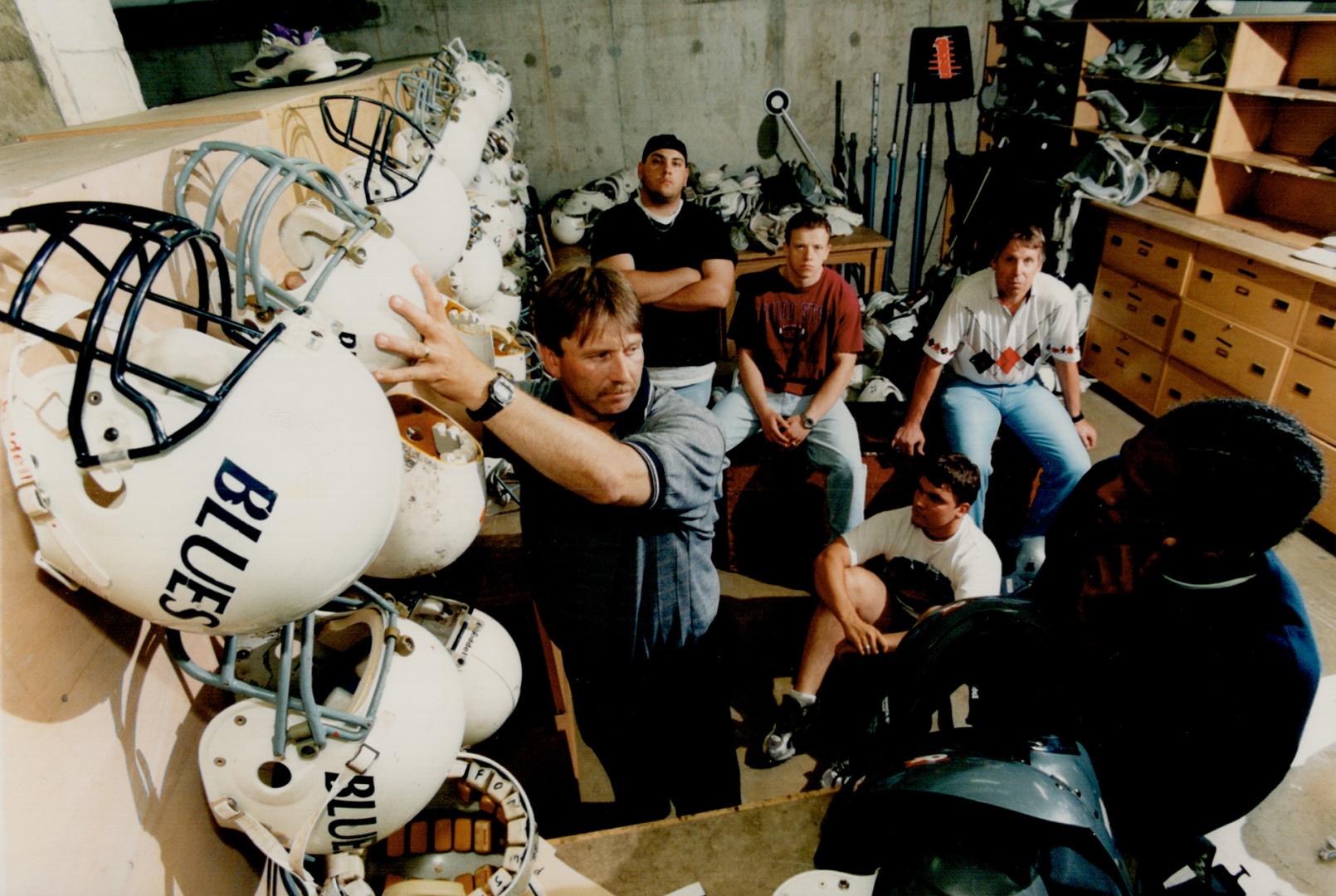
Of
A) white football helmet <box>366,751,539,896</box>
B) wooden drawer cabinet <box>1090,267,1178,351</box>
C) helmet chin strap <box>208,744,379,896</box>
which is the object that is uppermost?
helmet chin strap <box>208,744,379,896</box>

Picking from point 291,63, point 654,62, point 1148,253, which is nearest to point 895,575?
point 291,63

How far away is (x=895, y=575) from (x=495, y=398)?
1.81 m

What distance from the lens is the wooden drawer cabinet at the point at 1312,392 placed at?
125 inches

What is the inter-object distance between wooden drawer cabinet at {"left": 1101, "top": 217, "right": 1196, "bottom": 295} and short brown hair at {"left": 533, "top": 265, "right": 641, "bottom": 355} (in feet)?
12.7

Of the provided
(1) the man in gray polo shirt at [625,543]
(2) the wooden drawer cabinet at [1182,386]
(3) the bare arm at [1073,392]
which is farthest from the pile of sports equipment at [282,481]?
(2) the wooden drawer cabinet at [1182,386]

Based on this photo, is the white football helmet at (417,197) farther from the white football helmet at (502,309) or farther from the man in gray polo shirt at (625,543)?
the white football helmet at (502,309)

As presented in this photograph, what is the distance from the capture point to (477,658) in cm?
119

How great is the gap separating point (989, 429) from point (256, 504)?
291 centimetres

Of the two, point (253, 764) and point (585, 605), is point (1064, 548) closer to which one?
point (585, 605)

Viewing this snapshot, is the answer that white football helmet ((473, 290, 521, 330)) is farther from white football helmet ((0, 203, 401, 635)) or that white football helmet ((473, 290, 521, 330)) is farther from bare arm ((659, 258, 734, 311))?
white football helmet ((0, 203, 401, 635))

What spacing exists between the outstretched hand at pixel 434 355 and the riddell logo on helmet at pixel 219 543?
29 cm

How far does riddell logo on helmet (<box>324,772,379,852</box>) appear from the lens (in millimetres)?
786

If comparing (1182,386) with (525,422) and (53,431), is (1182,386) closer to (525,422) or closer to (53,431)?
(525,422)

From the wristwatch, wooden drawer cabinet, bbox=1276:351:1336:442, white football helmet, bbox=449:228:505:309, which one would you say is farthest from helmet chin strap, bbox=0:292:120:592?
wooden drawer cabinet, bbox=1276:351:1336:442
